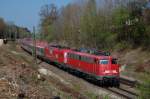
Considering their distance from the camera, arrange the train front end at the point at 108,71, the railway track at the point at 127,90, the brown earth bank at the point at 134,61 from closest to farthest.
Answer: the railway track at the point at 127,90
the train front end at the point at 108,71
the brown earth bank at the point at 134,61

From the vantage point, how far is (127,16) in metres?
66.8

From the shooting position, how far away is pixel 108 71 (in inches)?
1420

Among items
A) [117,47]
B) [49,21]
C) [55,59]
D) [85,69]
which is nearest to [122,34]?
[117,47]

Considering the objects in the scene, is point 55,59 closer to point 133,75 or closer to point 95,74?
point 133,75

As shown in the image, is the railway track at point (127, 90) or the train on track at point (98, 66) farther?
the train on track at point (98, 66)

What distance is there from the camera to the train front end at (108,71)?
117 feet

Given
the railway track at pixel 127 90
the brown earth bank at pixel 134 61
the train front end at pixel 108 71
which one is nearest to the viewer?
the railway track at pixel 127 90

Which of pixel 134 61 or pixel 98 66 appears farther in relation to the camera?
pixel 134 61

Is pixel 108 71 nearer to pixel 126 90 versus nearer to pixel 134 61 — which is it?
pixel 126 90

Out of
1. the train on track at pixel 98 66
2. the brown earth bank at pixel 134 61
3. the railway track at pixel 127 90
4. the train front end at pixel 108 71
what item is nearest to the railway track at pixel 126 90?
the railway track at pixel 127 90

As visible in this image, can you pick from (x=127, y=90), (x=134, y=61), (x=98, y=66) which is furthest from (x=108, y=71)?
(x=134, y=61)

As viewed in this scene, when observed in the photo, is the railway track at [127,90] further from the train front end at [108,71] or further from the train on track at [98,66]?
the train on track at [98,66]

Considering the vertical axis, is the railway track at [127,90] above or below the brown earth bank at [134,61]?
below

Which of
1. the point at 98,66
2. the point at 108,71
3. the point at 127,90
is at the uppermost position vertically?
the point at 98,66
